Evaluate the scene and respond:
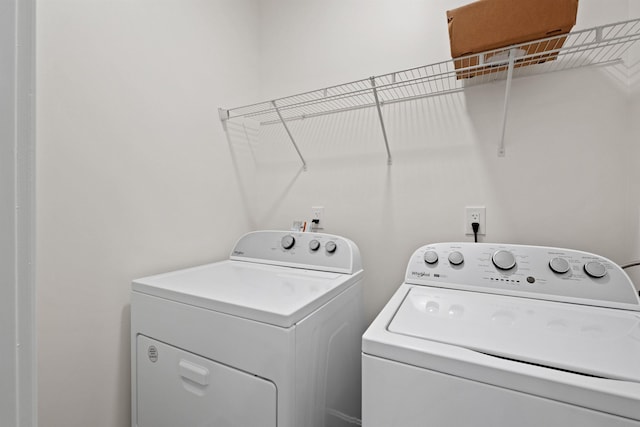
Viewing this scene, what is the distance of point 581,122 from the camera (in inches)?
44.4

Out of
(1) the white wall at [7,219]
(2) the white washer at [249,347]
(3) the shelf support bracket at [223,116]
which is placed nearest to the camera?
(1) the white wall at [7,219]

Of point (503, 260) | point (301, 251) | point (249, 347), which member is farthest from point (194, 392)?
point (503, 260)

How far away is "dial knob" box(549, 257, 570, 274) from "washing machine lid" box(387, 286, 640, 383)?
12 centimetres

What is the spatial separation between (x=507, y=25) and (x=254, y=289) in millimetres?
1286

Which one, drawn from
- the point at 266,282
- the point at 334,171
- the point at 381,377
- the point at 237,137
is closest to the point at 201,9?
the point at 237,137

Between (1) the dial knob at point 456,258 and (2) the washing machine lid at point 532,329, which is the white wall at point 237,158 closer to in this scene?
(1) the dial knob at point 456,258

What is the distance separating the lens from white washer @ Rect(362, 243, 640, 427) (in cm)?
51

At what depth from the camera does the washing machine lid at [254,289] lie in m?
0.84

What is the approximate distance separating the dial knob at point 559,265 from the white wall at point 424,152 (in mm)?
233

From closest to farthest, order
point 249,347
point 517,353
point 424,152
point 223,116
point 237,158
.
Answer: point 517,353 → point 249,347 → point 424,152 → point 223,116 → point 237,158

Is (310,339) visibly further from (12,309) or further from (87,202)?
(87,202)

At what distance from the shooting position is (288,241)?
1.49 meters

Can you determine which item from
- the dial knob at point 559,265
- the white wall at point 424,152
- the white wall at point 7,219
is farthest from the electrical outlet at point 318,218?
the white wall at point 7,219

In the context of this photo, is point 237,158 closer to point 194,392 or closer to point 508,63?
point 194,392
